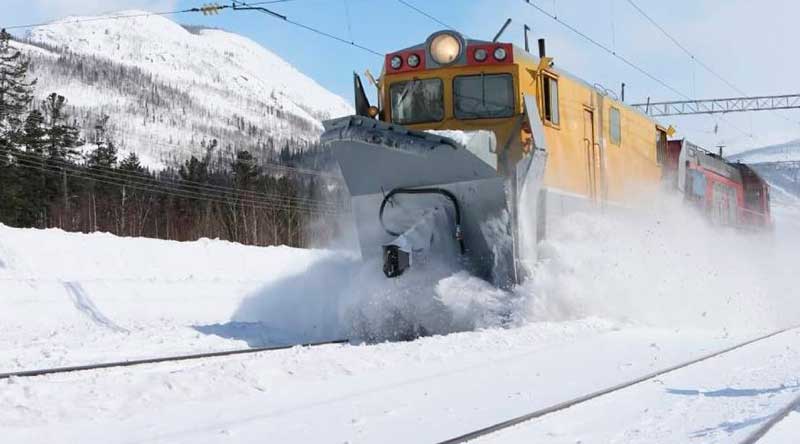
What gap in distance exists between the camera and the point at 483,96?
12047 mm

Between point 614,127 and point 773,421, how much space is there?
355 inches

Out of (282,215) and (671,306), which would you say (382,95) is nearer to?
(671,306)

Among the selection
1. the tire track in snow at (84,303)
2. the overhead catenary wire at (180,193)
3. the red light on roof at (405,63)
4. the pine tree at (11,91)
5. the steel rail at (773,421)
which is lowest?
the steel rail at (773,421)

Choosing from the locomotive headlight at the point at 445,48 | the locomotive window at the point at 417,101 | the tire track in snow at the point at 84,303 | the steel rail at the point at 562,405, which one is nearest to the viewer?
the steel rail at the point at 562,405

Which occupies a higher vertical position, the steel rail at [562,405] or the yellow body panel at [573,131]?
the yellow body panel at [573,131]

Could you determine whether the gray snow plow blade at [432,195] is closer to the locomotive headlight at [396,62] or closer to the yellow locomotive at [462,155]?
the yellow locomotive at [462,155]

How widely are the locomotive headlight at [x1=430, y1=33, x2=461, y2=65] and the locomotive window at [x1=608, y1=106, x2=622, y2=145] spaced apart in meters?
3.73

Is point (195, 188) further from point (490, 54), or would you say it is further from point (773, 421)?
point (773, 421)

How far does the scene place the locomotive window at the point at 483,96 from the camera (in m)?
11.9

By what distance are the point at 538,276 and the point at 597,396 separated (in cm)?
481

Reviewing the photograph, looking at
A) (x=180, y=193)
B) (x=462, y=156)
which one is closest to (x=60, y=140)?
(x=180, y=193)

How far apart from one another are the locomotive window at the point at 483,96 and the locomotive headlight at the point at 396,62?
2.90 ft

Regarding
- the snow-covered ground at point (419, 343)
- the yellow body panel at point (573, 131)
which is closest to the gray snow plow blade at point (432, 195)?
the snow-covered ground at point (419, 343)

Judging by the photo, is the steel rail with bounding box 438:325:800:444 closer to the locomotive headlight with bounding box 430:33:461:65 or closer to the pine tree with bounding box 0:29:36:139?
the locomotive headlight with bounding box 430:33:461:65
